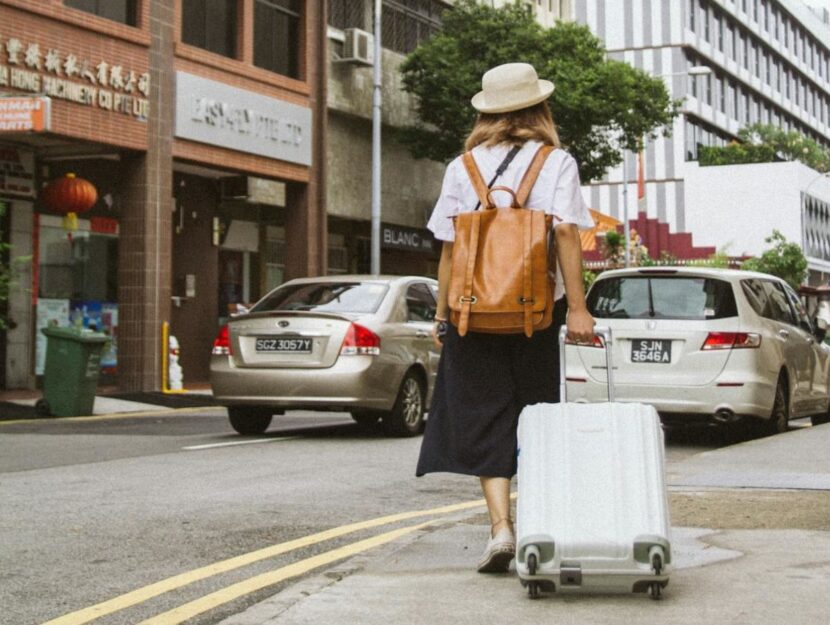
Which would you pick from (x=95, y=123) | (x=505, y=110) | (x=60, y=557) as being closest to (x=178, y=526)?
(x=60, y=557)

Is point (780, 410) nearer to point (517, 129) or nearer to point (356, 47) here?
point (517, 129)

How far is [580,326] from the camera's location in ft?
16.6

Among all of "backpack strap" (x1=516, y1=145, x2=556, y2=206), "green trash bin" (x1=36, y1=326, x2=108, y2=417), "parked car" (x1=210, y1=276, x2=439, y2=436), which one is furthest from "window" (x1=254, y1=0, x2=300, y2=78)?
"backpack strap" (x1=516, y1=145, x2=556, y2=206)

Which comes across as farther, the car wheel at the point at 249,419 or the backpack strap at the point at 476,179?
the car wheel at the point at 249,419

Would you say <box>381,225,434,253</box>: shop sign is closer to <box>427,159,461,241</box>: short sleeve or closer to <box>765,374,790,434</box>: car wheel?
<box>765,374,790,434</box>: car wheel

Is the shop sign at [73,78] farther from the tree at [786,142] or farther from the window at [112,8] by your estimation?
the tree at [786,142]

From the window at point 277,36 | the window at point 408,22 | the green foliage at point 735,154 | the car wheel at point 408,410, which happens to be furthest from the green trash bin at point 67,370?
the green foliage at point 735,154

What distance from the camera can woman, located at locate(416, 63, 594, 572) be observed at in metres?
5.19

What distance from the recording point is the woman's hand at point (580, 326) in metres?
5.04

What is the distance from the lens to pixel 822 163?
84.9m

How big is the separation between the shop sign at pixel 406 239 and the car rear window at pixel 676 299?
1945cm

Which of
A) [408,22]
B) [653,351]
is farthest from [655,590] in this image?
[408,22]

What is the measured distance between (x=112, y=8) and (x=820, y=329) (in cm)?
1275

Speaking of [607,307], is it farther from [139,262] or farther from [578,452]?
[139,262]
